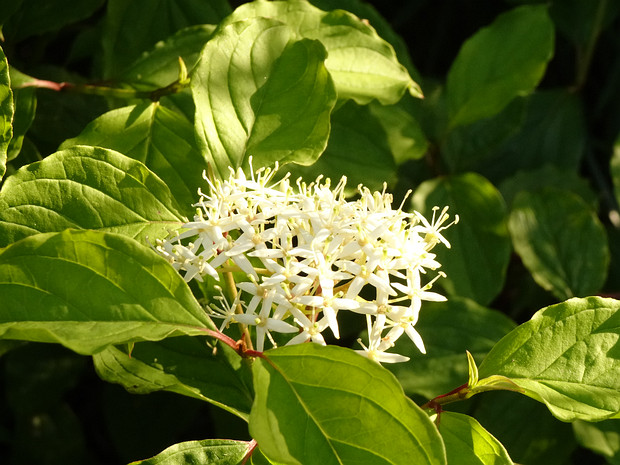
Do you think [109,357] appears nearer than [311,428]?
No

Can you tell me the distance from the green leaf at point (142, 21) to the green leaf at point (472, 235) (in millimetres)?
435

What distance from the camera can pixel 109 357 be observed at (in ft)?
2.38

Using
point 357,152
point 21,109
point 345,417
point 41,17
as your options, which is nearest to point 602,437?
point 357,152

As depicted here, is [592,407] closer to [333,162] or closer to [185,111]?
[333,162]

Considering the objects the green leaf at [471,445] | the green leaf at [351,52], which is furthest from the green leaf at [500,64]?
the green leaf at [471,445]

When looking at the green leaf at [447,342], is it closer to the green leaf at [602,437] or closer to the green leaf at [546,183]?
the green leaf at [602,437]

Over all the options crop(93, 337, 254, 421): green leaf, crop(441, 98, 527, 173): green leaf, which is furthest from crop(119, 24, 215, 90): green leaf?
crop(441, 98, 527, 173): green leaf

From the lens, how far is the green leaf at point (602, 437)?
3.36ft

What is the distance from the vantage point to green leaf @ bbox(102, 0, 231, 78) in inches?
41.1

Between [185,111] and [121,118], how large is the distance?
14cm

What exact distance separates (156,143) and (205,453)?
0.35m

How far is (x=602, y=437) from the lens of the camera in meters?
1.04

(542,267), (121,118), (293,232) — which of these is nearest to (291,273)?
(293,232)

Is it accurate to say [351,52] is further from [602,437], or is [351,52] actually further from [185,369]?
[602,437]
